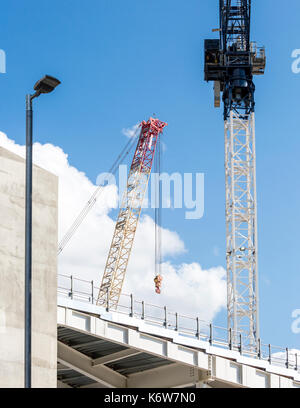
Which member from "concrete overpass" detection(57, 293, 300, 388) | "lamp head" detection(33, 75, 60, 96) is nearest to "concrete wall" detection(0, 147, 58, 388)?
"lamp head" detection(33, 75, 60, 96)

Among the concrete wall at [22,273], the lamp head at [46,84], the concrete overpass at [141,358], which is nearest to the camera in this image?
the lamp head at [46,84]

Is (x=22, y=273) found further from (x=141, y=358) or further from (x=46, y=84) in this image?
(x=141, y=358)

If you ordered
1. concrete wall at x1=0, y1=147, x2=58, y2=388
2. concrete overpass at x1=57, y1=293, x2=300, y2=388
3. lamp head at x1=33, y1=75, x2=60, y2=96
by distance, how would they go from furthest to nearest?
concrete overpass at x1=57, y1=293, x2=300, y2=388
concrete wall at x1=0, y1=147, x2=58, y2=388
lamp head at x1=33, y1=75, x2=60, y2=96

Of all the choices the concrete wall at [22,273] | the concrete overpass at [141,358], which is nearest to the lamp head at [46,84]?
the concrete wall at [22,273]

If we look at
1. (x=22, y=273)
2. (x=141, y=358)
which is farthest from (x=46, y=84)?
(x=141, y=358)

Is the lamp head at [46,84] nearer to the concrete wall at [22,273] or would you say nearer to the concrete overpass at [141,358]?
the concrete wall at [22,273]

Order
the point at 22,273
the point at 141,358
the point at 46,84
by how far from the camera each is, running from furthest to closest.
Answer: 1. the point at 141,358
2. the point at 22,273
3. the point at 46,84

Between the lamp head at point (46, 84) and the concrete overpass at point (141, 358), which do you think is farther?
the concrete overpass at point (141, 358)

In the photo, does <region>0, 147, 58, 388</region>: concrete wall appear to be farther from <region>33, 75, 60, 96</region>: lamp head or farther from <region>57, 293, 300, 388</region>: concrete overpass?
<region>57, 293, 300, 388</region>: concrete overpass

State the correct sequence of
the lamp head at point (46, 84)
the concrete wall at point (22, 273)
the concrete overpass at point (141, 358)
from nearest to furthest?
the lamp head at point (46, 84), the concrete wall at point (22, 273), the concrete overpass at point (141, 358)

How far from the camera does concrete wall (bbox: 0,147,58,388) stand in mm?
30891

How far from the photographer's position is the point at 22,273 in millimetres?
31516

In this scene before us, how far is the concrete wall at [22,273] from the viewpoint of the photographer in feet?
101
